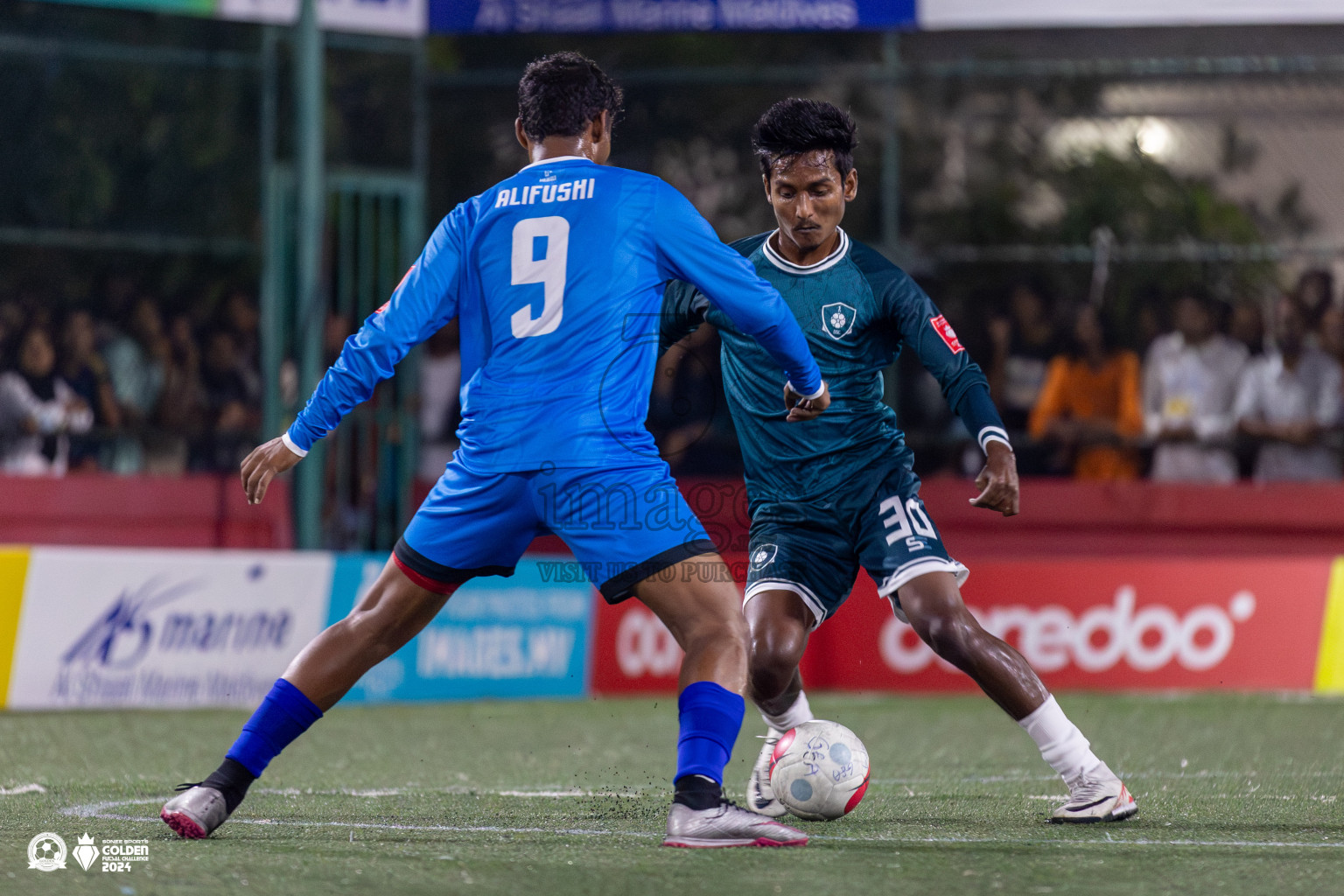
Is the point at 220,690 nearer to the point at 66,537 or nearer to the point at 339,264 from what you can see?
the point at 66,537

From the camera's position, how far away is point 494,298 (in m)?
4.68

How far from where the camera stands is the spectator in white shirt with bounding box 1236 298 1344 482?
12062 millimetres

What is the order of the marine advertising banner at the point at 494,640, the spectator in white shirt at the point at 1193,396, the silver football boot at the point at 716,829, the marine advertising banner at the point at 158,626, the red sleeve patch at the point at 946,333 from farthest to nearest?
1. the spectator in white shirt at the point at 1193,396
2. the marine advertising banner at the point at 494,640
3. the marine advertising banner at the point at 158,626
4. the red sleeve patch at the point at 946,333
5. the silver football boot at the point at 716,829

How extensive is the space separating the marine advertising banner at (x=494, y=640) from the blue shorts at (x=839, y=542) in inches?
195

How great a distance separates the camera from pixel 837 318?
223 inches

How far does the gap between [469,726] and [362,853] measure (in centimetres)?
473

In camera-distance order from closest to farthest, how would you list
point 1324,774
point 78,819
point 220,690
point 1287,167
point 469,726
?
point 78,819
point 1324,774
point 469,726
point 220,690
point 1287,167

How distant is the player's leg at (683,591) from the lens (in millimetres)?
4535

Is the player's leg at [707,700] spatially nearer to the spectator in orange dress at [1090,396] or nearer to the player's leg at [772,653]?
the player's leg at [772,653]

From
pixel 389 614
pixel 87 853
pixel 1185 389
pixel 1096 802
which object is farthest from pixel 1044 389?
pixel 87 853

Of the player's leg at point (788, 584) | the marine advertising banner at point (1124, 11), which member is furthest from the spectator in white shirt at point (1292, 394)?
the player's leg at point (788, 584)

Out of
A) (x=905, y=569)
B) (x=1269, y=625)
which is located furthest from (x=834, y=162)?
(x=1269, y=625)

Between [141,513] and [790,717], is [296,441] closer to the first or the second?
[790,717]

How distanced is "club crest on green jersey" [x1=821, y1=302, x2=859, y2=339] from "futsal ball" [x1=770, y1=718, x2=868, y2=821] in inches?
49.4
